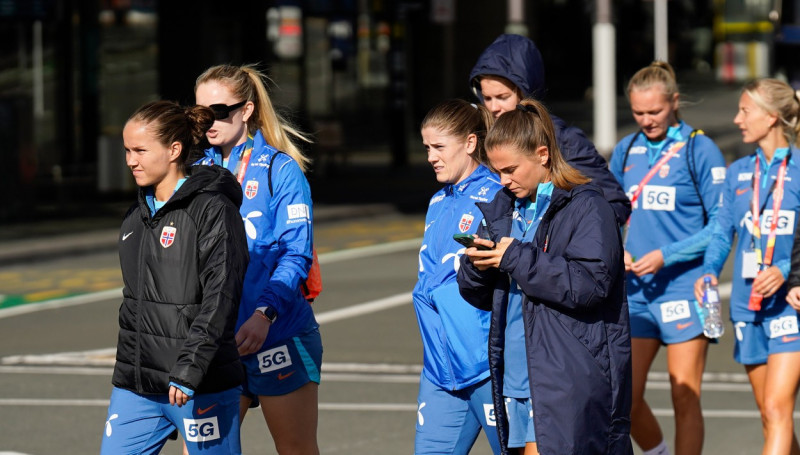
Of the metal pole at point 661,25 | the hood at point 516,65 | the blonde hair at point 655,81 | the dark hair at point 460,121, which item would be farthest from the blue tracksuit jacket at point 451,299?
the metal pole at point 661,25

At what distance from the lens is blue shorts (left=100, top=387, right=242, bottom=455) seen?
4.86 metres

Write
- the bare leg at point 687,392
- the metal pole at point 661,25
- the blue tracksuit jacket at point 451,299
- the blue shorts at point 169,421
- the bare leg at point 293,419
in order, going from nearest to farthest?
the blue shorts at point 169,421
the blue tracksuit jacket at point 451,299
the bare leg at point 293,419
the bare leg at point 687,392
the metal pole at point 661,25

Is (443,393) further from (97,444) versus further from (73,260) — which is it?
(73,260)

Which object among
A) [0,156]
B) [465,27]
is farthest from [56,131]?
[465,27]

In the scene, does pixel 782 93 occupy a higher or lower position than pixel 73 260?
higher

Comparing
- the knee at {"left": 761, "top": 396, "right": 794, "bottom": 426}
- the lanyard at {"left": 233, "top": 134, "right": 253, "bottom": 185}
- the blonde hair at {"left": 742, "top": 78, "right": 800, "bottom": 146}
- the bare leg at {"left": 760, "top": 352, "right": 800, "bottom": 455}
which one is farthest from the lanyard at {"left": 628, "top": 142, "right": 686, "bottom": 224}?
the lanyard at {"left": 233, "top": 134, "right": 253, "bottom": 185}

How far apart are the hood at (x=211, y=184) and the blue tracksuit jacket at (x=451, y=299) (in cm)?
81

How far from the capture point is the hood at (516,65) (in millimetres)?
5676

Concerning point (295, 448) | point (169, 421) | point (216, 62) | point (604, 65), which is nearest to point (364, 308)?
point (295, 448)

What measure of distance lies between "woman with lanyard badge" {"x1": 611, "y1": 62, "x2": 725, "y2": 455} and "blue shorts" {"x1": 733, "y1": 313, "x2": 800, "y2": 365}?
0.25 metres

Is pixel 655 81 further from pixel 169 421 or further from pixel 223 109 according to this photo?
pixel 169 421

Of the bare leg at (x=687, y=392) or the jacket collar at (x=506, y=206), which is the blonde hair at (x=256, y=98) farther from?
the bare leg at (x=687, y=392)

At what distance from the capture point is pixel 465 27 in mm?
40031

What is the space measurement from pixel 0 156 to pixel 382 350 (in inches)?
412
